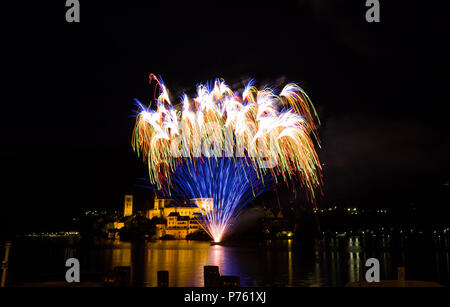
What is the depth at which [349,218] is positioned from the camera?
182 meters

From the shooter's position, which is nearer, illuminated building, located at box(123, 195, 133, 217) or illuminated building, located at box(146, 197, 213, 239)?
illuminated building, located at box(146, 197, 213, 239)

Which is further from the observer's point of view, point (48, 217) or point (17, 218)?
point (48, 217)

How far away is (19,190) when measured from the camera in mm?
136125

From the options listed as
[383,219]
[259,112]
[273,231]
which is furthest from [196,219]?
[259,112]

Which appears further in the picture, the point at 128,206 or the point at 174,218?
the point at 128,206

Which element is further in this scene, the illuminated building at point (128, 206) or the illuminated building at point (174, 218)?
the illuminated building at point (128, 206)
